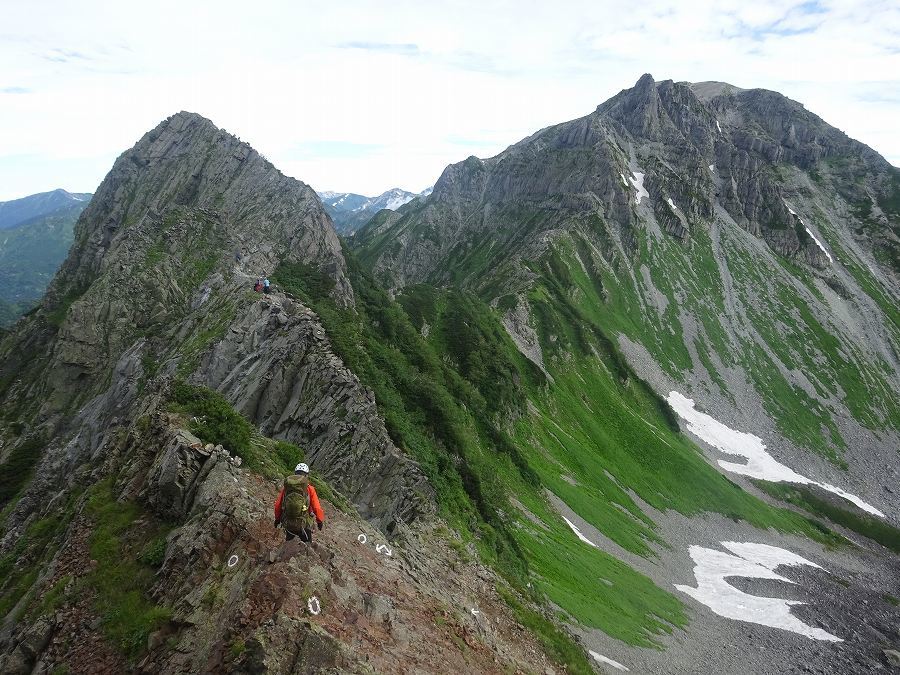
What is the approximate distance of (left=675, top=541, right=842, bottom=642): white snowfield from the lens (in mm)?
58875

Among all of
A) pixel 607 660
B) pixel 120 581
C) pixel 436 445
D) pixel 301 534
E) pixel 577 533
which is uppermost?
pixel 301 534

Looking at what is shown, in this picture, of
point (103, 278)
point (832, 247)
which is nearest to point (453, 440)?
point (103, 278)

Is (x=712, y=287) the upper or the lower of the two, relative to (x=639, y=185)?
lower

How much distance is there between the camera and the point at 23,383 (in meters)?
74.8

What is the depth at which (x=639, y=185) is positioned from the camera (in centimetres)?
18775

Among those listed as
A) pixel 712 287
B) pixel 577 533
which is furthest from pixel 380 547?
pixel 712 287

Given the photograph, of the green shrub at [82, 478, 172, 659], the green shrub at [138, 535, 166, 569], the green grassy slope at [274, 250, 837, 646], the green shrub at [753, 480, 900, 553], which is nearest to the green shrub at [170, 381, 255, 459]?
the green shrub at [82, 478, 172, 659]

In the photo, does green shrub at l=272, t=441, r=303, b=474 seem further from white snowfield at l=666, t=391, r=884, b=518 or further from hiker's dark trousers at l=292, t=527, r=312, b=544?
white snowfield at l=666, t=391, r=884, b=518

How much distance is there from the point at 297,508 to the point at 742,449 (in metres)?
122

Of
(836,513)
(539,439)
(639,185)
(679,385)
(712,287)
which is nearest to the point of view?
(539,439)

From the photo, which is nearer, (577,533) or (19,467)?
(19,467)

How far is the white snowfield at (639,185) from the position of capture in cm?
18202

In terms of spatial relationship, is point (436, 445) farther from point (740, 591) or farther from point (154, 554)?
point (740, 591)

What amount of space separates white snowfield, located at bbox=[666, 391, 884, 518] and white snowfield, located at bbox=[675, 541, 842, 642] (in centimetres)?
2702
